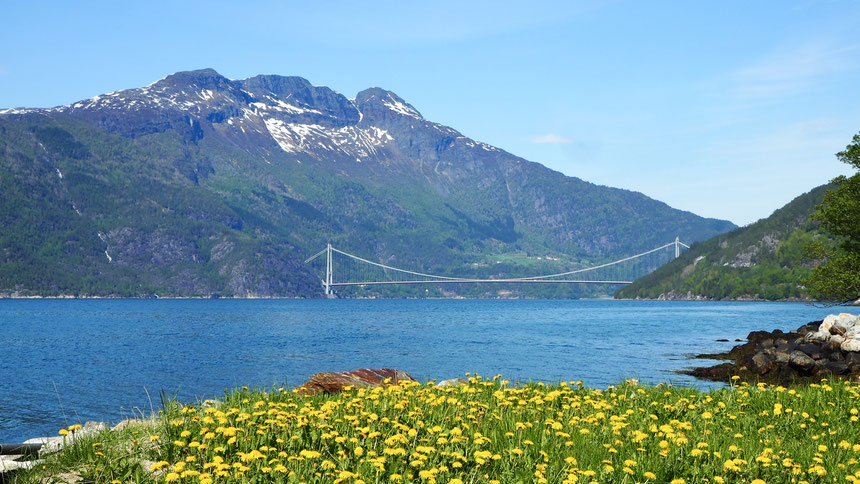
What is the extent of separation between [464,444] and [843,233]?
4172cm

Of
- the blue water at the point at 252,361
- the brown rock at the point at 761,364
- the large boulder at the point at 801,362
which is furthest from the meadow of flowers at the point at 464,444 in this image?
the brown rock at the point at 761,364

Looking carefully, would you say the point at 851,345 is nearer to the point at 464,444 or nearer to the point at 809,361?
the point at 809,361

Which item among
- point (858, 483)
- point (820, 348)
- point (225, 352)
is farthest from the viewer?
point (225, 352)

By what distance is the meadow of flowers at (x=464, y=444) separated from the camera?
702 cm

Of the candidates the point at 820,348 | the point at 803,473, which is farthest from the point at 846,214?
the point at 803,473

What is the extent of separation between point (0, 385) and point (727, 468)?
4338cm

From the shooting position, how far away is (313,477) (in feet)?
22.5

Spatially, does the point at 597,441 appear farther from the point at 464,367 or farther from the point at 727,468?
the point at 464,367

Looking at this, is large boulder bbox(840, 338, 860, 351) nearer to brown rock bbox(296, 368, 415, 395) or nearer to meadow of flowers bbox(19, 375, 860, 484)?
meadow of flowers bbox(19, 375, 860, 484)

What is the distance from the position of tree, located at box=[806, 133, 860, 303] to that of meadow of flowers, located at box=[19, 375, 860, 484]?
33.8 metres

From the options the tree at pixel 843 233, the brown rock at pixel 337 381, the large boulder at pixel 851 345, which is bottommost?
the large boulder at pixel 851 345

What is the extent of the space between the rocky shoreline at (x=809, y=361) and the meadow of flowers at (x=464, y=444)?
54.6ft

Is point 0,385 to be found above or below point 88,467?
below

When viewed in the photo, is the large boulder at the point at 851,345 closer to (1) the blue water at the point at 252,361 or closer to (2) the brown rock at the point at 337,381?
(1) the blue water at the point at 252,361
